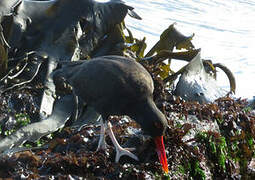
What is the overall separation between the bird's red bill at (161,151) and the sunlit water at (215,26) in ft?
13.8

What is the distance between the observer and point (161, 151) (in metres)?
2.49

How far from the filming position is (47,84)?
351 centimetres

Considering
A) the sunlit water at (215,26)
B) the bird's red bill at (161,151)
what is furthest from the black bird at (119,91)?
the sunlit water at (215,26)

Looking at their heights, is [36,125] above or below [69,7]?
below

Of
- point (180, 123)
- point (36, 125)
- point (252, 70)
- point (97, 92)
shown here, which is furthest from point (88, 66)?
point (252, 70)

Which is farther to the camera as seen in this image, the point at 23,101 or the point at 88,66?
the point at 23,101

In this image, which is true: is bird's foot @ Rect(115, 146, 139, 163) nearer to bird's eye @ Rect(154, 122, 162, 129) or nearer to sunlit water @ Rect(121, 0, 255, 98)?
bird's eye @ Rect(154, 122, 162, 129)

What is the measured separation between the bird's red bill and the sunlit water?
13.8ft

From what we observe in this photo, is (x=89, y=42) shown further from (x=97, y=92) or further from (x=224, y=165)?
(x=224, y=165)

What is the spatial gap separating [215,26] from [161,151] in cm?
764

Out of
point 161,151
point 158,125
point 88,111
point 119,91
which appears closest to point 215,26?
point 88,111

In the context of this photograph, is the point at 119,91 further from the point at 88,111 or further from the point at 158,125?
the point at 88,111

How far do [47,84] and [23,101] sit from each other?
0.26m

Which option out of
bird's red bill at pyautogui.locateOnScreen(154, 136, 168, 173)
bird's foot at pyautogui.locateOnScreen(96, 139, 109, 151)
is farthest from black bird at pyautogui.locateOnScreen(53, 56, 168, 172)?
bird's red bill at pyautogui.locateOnScreen(154, 136, 168, 173)
